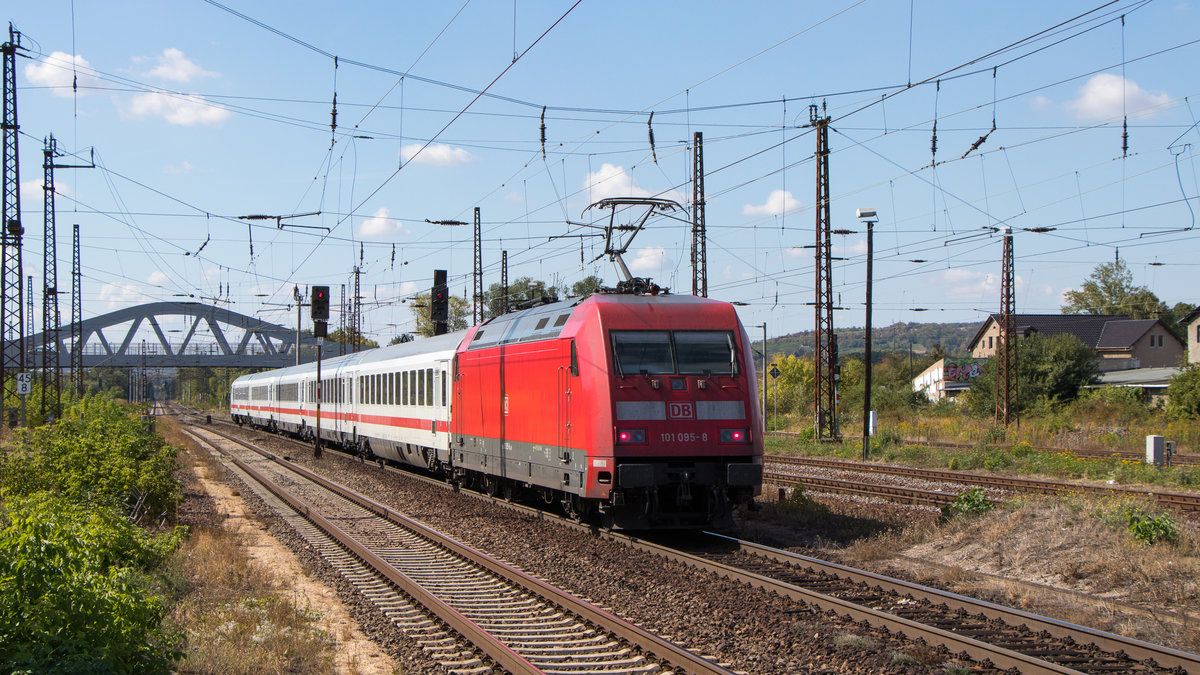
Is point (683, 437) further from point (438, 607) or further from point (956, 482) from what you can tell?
point (956, 482)

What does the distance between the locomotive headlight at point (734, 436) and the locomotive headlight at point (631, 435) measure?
1.14 meters

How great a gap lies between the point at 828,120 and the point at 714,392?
60.8 ft

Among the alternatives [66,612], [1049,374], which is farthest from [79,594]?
[1049,374]

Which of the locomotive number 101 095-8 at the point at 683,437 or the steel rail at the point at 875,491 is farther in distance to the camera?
the steel rail at the point at 875,491

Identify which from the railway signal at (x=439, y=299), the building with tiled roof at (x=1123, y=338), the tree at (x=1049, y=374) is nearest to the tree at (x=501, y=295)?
the railway signal at (x=439, y=299)

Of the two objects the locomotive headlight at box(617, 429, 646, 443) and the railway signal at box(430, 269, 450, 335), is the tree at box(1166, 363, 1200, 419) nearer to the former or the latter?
the railway signal at box(430, 269, 450, 335)

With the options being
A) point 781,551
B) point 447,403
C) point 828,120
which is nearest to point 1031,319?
point 828,120

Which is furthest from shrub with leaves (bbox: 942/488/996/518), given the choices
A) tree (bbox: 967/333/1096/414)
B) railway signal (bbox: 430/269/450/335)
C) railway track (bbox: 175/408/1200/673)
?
tree (bbox: 967/333/1096/414)

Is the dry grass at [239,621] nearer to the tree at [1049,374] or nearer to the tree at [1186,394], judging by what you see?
the tree at [1186,394]

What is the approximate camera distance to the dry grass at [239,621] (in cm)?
742

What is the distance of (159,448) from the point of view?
58.7ft

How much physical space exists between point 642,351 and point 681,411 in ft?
3.13

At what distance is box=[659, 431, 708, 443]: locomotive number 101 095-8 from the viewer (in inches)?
493

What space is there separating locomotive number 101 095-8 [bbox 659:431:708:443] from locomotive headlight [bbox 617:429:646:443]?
0.26m
